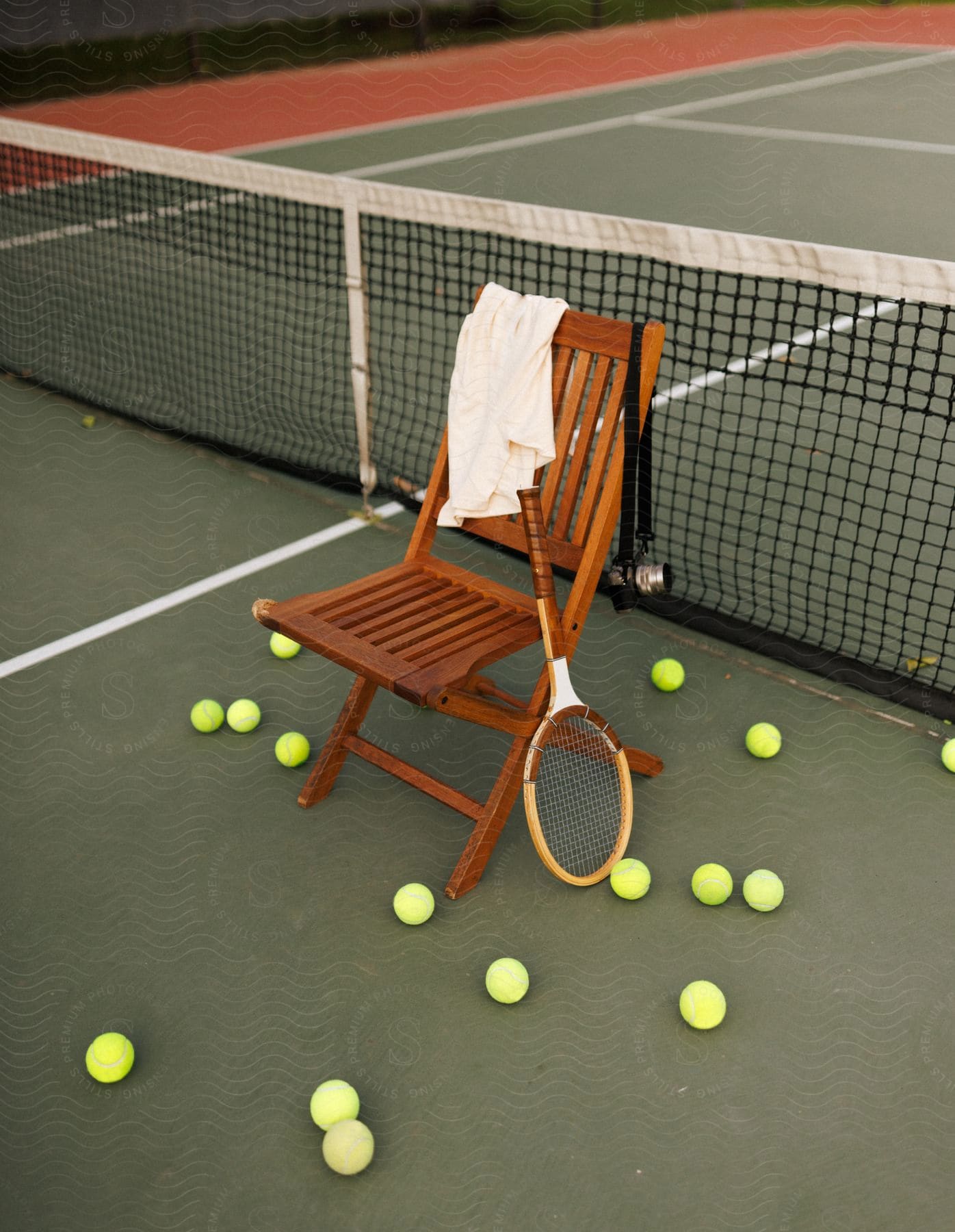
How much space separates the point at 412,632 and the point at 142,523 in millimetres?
2416

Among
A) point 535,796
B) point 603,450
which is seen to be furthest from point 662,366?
point 535,796

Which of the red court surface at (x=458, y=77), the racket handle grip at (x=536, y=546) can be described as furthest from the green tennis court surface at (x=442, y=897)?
the red court surface at (x=458, y=77)

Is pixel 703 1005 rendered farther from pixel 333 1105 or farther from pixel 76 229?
pixel 76 229

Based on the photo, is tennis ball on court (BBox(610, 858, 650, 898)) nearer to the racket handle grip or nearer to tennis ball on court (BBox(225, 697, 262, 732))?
the racket handle grip

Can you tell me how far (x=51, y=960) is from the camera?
9.98 ft

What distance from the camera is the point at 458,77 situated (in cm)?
1630

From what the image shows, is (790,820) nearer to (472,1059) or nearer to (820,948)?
(820,948)

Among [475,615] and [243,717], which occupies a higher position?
[475,615]

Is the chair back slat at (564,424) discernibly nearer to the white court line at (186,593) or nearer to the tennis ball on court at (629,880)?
the tennis ball on court at (629,880)

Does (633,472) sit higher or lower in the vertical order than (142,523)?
higher

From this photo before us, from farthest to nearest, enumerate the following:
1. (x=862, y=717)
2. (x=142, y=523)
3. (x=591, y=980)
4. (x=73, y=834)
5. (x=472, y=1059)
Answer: (x=142, y=523) < (x=862, y=717) < (x=73, y=834) < (x=591, y=980) < (x=472, y=1059)

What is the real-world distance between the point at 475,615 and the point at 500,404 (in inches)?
24.0

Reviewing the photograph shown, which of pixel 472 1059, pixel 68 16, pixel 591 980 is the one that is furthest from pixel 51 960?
pixel 68 16

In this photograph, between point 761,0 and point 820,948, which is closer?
point 820,948
